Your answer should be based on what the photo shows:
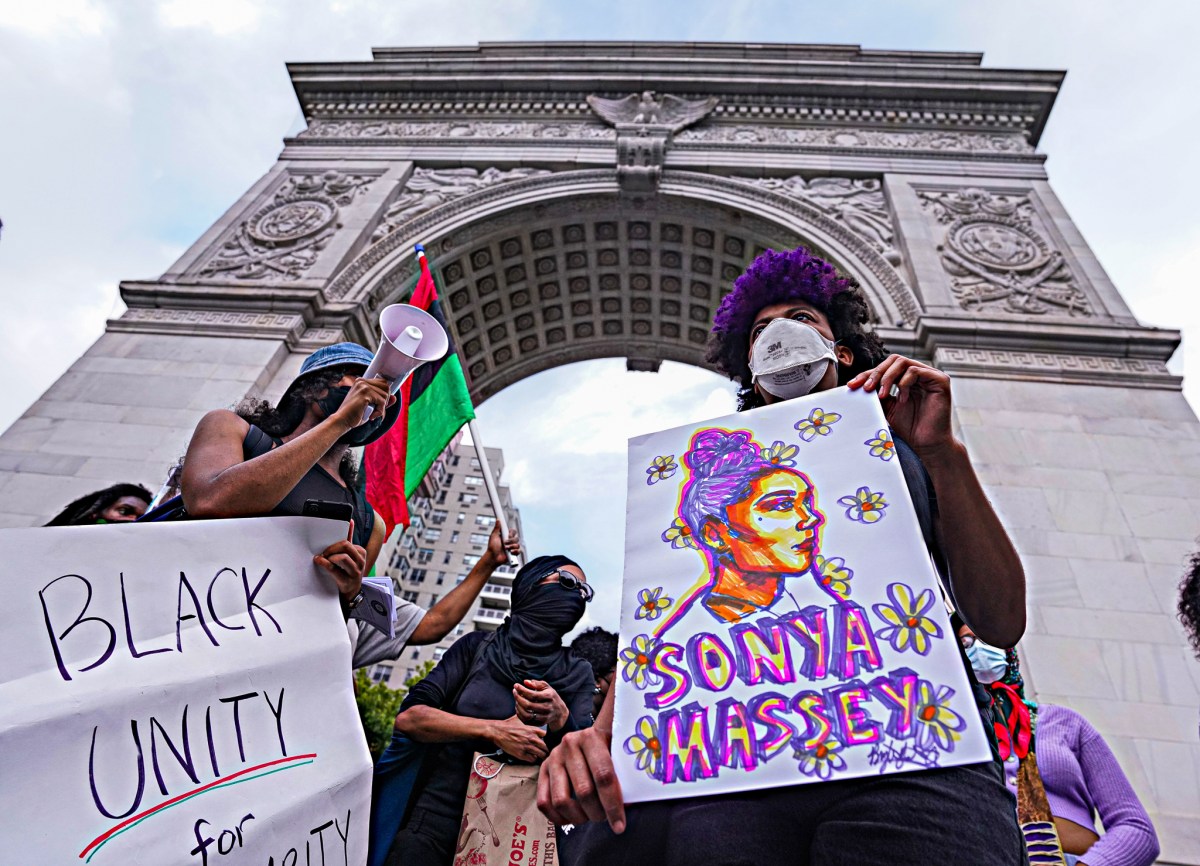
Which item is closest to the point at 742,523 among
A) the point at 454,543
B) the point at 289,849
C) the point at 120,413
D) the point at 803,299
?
the point at 803,299

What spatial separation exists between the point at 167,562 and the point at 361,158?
12.9 m

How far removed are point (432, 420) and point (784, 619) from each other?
13.8 feet

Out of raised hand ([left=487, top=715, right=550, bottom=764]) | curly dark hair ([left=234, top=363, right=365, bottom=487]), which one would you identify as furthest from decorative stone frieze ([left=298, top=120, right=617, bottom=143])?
raised hand ([left=487, top=715, right=550, bottom=764])

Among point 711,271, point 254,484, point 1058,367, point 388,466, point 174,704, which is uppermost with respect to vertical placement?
point 711,271

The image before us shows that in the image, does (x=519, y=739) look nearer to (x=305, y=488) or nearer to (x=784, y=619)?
(x=305, y=488)

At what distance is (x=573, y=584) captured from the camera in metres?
3.14

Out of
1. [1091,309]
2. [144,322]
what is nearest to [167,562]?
[144,322]

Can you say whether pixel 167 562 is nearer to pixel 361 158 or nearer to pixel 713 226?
pixel 713 226

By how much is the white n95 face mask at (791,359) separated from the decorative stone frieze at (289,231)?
33.4ft

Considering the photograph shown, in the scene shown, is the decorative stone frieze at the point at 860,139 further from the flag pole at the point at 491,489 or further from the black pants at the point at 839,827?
the black pants at the point at 839,827

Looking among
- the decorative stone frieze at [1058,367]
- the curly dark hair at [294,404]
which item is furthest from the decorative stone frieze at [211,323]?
the decorative stone frieze at [1058,367]

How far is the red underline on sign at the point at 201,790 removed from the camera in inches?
54.2

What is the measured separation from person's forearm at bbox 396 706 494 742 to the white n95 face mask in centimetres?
168

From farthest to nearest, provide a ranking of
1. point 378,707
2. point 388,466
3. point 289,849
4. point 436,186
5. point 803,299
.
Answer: point 378,707 < point 436,186 < point 388,466 < point 803,299 < point 289,849
